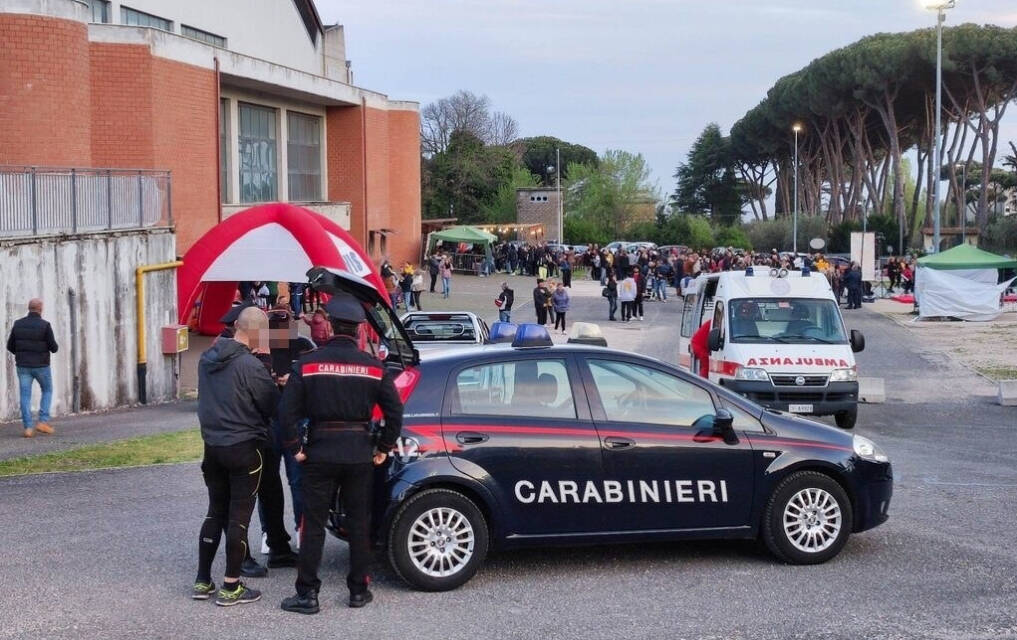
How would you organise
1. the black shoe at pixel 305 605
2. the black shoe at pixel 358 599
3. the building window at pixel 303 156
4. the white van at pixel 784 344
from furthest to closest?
the building window at pixel 303 156, the white van at pixel 784 344, the black shoe at pixel 358 599, the black shoe at pixel 305 605

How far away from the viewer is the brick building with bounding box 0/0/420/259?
22.4m

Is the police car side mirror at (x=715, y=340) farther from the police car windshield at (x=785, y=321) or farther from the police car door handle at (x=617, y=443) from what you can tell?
the police car door handle at (x=617, y=443)

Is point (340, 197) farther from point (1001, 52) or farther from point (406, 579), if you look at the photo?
point (406, 579)

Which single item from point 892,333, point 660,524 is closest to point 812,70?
point 892,333

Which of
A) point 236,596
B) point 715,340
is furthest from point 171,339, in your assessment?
point 236,596

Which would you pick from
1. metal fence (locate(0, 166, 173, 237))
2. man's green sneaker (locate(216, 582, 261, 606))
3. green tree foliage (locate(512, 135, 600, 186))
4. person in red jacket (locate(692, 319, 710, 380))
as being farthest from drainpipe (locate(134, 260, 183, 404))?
green tree foliage (locate(512, 135, 600, 186))

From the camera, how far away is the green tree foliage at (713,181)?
10419 cm

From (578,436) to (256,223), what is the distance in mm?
13733

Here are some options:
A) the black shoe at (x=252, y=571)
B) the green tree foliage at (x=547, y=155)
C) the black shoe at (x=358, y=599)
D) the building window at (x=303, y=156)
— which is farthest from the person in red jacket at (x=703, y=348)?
the green tree foliage at (x=547, y=155)

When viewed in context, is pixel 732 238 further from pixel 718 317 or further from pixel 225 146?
pixel 718 317

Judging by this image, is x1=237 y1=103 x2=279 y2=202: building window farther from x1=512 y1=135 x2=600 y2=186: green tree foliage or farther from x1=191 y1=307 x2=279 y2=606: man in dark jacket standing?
x1=512 y1=135 x2=600 y2=186: green tree foliage

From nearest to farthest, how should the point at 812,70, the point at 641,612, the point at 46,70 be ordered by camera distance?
the point at 641,612 → the point at 46,70 → the point at 812,70

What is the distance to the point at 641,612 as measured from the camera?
277 inches

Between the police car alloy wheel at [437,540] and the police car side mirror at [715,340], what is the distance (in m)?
8.86
